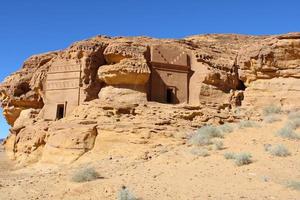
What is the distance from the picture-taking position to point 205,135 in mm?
16859

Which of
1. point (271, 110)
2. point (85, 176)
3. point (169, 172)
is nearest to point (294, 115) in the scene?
point (271, 110)

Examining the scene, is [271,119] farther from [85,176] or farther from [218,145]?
[85,176]

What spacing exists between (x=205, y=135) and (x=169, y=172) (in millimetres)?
3786

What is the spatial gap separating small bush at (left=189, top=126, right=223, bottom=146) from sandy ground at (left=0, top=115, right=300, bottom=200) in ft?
1.43

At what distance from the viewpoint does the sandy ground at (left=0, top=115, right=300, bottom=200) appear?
11516 millimetres

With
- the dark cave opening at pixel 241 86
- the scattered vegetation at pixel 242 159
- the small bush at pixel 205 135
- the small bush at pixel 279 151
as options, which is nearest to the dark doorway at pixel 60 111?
the small bush at pixel 205 135

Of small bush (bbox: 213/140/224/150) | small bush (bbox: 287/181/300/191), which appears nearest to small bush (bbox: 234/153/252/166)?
small bush (bbox: 213/140/224/150)

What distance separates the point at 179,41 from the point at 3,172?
11629mm

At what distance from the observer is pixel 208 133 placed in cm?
1717

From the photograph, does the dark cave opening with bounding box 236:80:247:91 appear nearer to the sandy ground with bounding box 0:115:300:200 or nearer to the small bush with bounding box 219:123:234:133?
the sandy ground with bounding box 0:115:300:200

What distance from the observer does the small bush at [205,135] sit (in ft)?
53.8

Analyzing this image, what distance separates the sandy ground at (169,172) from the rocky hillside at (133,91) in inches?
29.7

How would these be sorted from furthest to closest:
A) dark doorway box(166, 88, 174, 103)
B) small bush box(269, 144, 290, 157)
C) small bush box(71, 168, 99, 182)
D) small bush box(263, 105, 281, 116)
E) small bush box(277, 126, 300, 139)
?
dark doorway box(166, 88, 174, 103), small bush box(263, 105, 281, 116), small bush box(277, 126, 300, 139), small bush box(269, 144, 290, 157), small bush box(71, 168, 99, 182)

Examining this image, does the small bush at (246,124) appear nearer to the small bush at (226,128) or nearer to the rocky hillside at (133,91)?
the small bush at (226,128)
